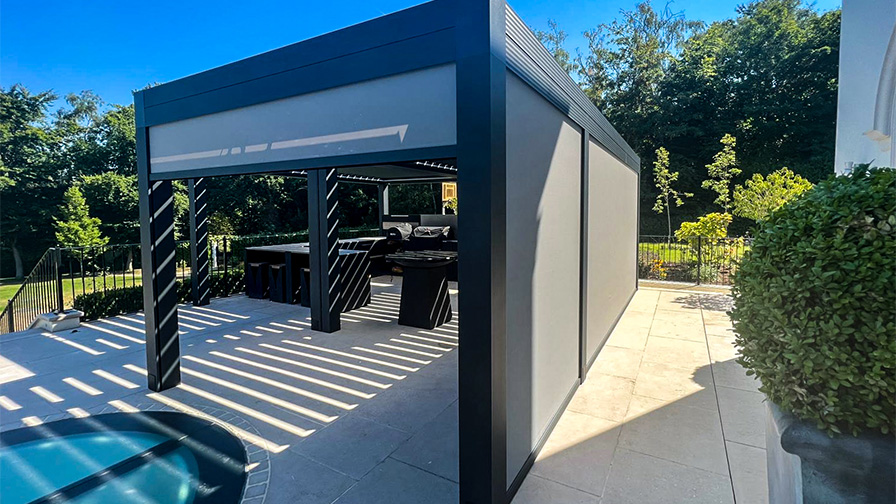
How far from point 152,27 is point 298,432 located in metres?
21.6

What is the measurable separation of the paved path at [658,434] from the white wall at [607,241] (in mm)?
492

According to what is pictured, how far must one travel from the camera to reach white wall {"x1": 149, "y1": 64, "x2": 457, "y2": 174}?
7.45 feet

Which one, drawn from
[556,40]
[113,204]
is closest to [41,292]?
[113,204]

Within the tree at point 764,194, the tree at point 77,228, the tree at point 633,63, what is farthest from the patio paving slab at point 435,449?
the tree at point 633,63

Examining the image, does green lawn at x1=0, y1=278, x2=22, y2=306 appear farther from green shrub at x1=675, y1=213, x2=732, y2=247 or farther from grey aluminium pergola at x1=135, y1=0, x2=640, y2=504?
green shrub at x1=675, y1=213, x2=732, y2=247

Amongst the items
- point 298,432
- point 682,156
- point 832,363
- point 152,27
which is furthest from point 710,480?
point 152,27

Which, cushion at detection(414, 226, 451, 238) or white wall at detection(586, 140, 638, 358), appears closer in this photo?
white wall at detection(586, 140, 638, 358)

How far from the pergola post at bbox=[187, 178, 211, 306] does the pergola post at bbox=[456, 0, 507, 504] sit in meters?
6.77

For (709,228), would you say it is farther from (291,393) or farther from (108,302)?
(108,302)

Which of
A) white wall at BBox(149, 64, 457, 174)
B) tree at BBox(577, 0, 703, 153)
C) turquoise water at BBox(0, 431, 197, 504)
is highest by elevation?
tree at BBox(577, 0, 703, 153)

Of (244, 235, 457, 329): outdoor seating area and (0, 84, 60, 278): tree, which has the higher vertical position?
(0, 84, 60, 278): tree

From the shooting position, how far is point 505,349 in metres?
2.32

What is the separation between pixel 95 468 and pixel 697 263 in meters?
10.5

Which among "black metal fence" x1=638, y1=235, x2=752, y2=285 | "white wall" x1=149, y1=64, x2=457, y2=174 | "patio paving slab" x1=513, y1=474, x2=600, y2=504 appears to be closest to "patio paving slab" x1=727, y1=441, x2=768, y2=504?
"patio paving slab" x1=513, y1=474, x2=600, y2=504
